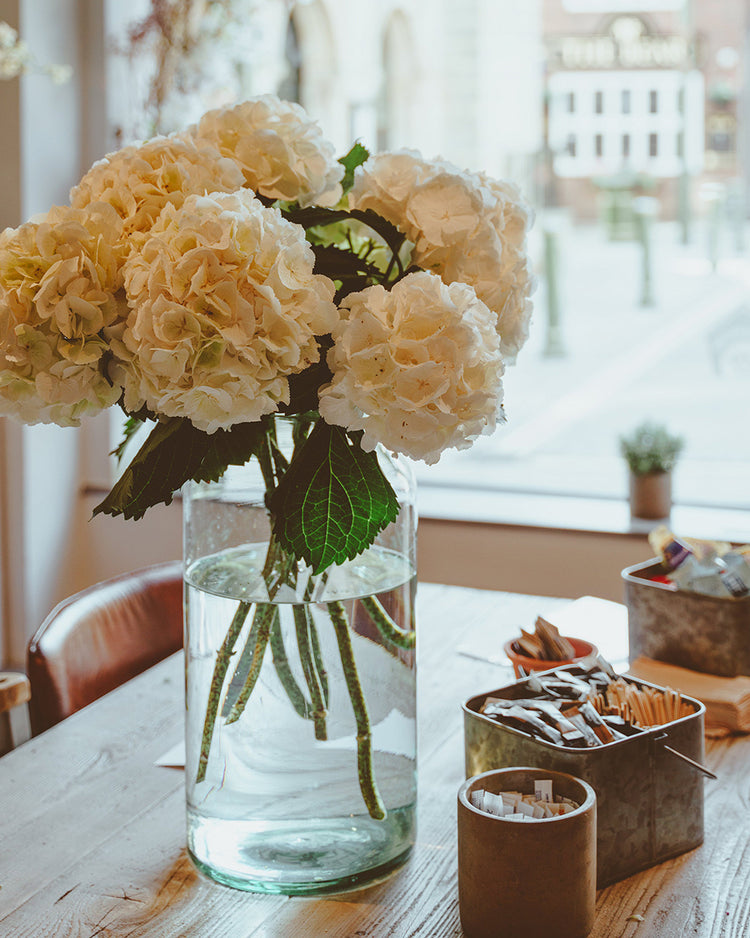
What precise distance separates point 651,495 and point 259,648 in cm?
213

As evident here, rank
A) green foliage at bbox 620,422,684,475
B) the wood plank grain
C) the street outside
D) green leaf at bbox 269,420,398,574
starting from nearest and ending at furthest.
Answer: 1. green leaf at bbox 269,420,398,574
2. the wood plank grain
3. green foliage at bbox 620,422,684,475
4. the street outside

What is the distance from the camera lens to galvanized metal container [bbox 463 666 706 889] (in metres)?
0.98

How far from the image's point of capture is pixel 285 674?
3.14 feet

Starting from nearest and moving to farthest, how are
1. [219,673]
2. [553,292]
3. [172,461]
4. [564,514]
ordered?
[172,461] < [219,673] < [564,514] < [553,292]

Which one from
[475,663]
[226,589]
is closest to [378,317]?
[226,589]

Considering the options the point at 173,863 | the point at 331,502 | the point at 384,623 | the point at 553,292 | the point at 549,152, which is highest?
the point at 549,152

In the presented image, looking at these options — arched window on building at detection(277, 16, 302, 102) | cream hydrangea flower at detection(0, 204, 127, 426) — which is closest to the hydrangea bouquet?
cream hydrangea flower at detection(0, 204, 127, 426)

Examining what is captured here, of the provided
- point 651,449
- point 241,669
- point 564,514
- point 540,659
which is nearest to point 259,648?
point 241,669

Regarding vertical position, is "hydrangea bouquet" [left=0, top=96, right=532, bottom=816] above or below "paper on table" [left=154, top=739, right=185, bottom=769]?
above

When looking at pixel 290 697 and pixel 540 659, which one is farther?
pixel 540 659

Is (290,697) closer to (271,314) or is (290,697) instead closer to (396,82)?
(271,314)

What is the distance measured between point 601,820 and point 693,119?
104 inches

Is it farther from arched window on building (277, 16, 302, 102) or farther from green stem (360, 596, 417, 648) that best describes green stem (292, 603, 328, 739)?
arched window on building (277, 16, 302, 102)

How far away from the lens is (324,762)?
0.96m
